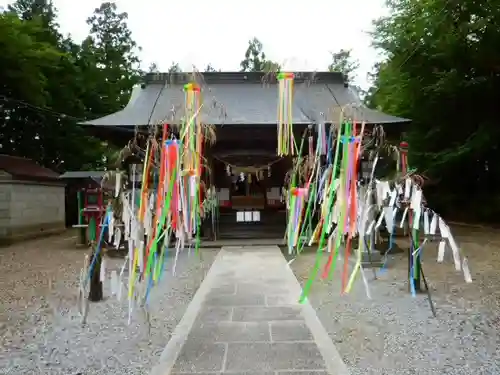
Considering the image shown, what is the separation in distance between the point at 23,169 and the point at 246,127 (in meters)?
8.14

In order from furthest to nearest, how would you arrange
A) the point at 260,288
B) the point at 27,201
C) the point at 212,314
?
the point at 27,201 < the point at 260,288 < the point at 212,314

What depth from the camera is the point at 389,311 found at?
471 cm

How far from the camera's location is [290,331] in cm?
392

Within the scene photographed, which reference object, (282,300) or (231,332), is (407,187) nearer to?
(282,300)

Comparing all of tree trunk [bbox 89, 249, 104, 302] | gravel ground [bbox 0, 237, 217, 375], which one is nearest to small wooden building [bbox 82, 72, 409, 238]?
gravel ground [bbox 0, 237, 217, 375]

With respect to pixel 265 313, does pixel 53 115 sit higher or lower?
higher

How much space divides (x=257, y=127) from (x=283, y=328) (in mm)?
6589

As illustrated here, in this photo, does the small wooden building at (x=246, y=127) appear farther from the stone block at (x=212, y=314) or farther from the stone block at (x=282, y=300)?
the stone block at (x=212, y=314)

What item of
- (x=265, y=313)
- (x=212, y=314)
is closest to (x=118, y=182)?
(x=212, y=314)

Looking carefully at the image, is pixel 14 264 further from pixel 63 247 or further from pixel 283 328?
pixel 283 328

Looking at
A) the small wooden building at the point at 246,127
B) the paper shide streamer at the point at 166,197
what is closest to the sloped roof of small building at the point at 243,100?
the small wooden building at the point at 246,127

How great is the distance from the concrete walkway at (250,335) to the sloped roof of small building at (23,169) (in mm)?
9398

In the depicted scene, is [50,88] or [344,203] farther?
[50,88]

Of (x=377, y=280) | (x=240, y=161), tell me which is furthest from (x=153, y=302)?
(x=240, y=161)
